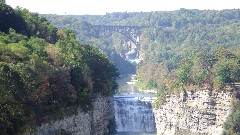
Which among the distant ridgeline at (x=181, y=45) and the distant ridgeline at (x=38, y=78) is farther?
the distant ridgeline at (x=181, y=45)

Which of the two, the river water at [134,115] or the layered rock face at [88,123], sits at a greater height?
the layered rock face at [88,123]

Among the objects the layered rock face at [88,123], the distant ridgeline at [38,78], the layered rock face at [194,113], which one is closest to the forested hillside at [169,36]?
the layered rock face at [194,113]

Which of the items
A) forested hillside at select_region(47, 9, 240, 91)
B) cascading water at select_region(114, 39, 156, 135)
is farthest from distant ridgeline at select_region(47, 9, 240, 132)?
cascading water at select_region(114, 39, 156, 135)

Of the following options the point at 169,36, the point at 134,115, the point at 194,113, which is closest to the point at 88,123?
the point at 194,113

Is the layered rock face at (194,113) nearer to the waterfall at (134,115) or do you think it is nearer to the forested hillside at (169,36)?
the waterfall at (134,115)

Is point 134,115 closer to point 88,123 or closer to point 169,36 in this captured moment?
point 88,123

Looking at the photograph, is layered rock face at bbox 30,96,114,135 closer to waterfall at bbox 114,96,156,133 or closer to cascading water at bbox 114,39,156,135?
cascading water at bbox 114,39,156,135
